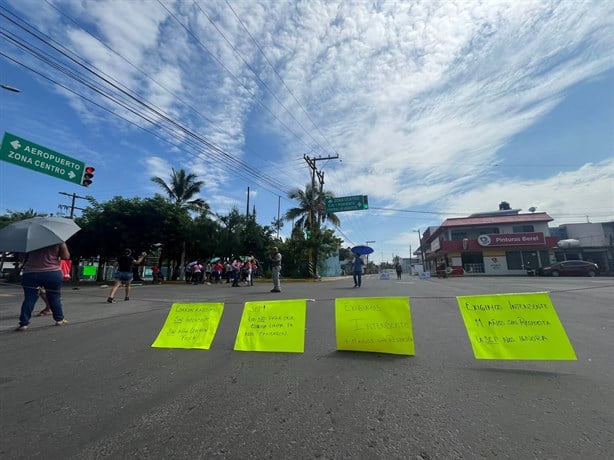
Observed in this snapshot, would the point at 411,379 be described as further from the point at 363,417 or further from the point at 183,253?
the point at 183,253

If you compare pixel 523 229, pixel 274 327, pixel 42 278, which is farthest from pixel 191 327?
pixel 523 229

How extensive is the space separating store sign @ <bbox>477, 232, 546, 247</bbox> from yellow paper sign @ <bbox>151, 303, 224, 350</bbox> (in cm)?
4081

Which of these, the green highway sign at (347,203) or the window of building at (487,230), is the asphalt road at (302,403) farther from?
the window of building at (487,230)

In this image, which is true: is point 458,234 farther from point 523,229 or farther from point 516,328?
point 516,328

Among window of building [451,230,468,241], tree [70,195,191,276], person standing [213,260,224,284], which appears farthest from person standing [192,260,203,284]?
window of building [451,230,468,241]

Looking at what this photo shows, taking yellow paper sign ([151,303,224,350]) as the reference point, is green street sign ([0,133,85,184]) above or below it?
above

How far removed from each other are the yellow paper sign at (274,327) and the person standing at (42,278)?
12.5ft

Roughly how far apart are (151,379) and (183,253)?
2759 cm

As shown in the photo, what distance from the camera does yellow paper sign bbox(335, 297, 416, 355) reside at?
3771 millimetres

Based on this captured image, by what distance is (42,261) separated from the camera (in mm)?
5520

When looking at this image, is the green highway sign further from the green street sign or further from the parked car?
the parked car

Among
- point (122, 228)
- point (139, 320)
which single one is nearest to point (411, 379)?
A: point (139, 320)

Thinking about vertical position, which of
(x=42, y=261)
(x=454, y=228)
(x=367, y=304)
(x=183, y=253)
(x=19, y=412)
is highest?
(x=454, y=228)

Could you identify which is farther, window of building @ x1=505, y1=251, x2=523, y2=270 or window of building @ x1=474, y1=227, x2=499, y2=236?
window of building @ x1=474, y1=227, x2=499, y2=236
